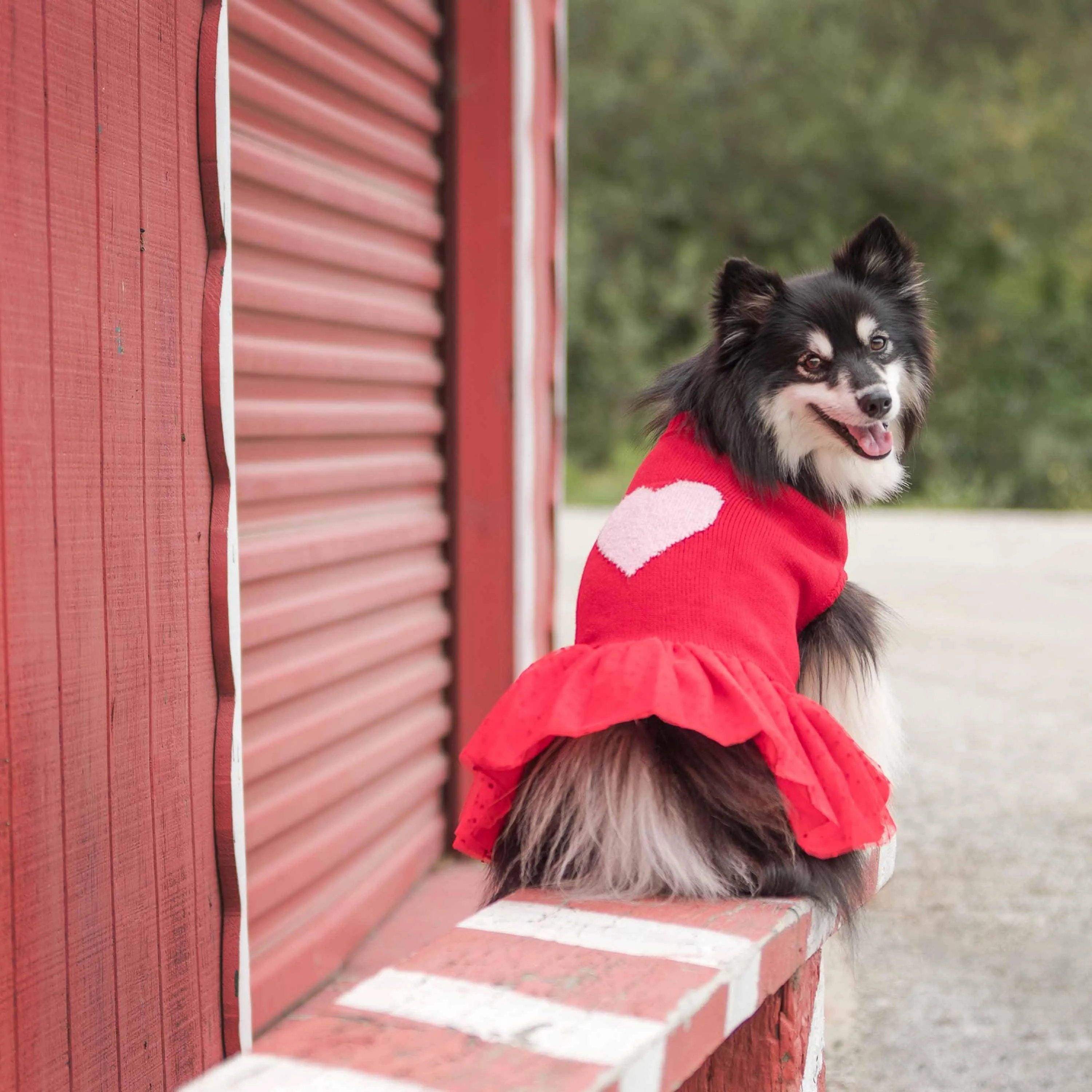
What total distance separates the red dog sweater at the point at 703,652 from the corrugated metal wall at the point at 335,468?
94cm

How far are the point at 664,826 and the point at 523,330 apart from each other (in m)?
2.17

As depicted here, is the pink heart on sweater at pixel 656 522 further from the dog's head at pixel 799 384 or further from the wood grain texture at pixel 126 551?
the wood grain texture at pixel 126 551

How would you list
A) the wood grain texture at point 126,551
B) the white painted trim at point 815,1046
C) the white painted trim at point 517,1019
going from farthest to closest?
the white painted trim at point 815,1046 < the wood grain texture at point 126,551 < the white painted trim at point 517,1019

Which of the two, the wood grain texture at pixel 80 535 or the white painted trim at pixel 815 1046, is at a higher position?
the wood grain texture at pixel 80 535

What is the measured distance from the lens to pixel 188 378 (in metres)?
1.81

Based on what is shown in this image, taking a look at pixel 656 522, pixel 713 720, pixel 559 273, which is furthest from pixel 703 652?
pixel 559 273

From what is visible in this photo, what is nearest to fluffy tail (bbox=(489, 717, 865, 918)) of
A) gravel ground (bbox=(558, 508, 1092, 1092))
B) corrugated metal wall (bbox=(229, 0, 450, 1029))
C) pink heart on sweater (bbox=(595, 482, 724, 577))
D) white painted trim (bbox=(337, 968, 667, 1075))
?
pink heart on sweater (bbox=(595, 482, 724, 577))

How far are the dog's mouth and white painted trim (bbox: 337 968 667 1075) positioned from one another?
102cm

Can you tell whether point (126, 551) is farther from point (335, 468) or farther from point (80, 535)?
point (335, 468)

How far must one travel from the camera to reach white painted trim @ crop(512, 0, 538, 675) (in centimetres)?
356

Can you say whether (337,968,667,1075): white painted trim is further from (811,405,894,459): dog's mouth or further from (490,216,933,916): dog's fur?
(811,405,894,459): dog's mouth

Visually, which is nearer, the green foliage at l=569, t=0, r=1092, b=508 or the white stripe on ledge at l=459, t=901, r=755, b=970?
the white stripe on ledge at l=459, t=901, r=755, b=970

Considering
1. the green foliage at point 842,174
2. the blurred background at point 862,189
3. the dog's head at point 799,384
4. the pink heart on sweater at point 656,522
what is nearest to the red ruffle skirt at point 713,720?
the pink heart on sweater at point 656,522

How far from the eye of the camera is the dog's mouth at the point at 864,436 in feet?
6.57
